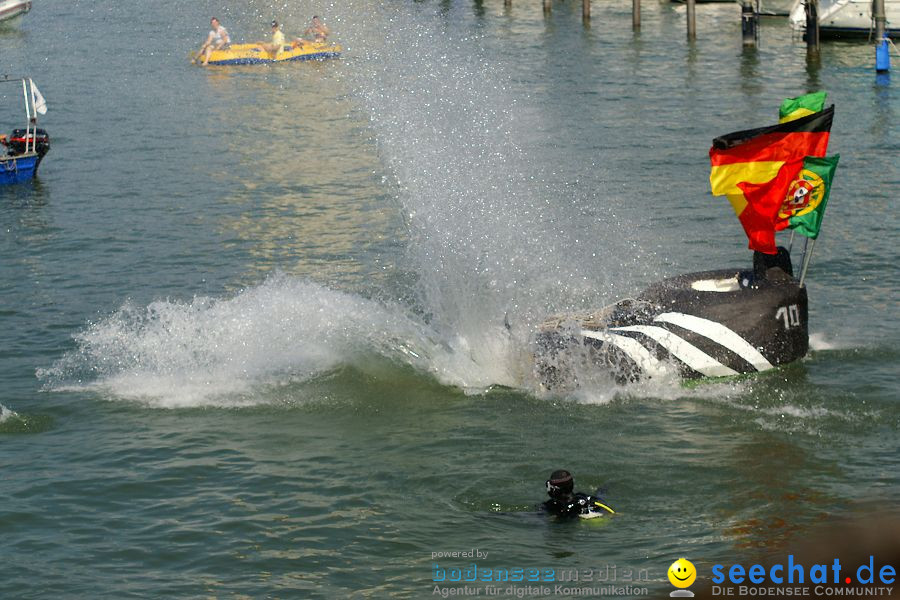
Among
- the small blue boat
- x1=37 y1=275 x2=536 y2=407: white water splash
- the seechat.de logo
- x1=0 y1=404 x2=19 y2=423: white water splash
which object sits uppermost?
the small blue boat

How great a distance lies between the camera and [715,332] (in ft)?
61.1

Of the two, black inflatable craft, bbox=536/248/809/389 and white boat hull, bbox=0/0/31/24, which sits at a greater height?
white boat hull, bbox=0/0/31/24

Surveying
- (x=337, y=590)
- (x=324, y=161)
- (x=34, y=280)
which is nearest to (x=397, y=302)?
(x=34, y=280)

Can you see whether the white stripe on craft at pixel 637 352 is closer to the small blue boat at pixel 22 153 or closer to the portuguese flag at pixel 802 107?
the portuguese flag at pixel 802 107

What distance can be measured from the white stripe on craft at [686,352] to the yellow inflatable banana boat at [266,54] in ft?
121

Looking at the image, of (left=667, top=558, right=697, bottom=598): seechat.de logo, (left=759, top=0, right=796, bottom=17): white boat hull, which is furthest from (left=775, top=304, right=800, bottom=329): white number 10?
(left=759, top=0, right=796, bottom=17): white boat hull

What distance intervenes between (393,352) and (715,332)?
4.90 meters

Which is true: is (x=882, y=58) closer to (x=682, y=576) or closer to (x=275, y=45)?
(x=275, y=45)

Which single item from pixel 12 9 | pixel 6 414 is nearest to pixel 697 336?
pixel 6 414

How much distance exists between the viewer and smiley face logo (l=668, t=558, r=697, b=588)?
13.5 m

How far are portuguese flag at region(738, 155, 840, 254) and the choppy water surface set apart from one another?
6.91 feet

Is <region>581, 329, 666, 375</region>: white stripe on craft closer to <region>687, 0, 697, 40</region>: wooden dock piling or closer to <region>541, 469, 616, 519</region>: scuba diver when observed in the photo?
<region>541, 469, 616, 519</region>: scuba diver

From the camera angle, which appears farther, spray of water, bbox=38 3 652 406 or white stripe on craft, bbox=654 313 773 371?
spray of water, bbox=38 3 652 406

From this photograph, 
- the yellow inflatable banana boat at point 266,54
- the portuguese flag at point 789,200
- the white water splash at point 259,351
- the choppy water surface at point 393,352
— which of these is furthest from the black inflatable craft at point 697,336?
the yellow inflatable banana boat at point 266,54
